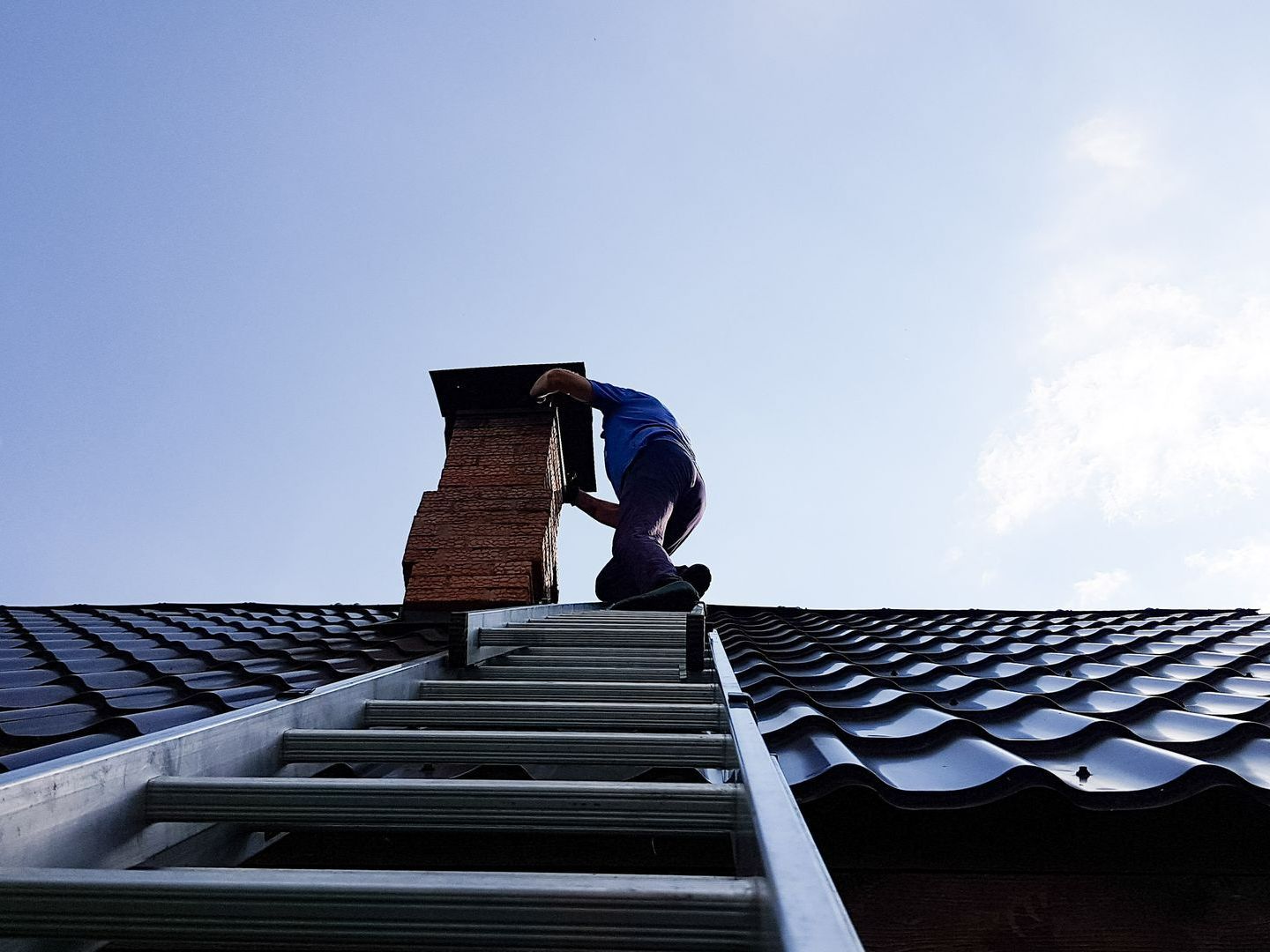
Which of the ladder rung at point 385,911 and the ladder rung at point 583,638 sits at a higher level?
the ladder rung at point 583,638

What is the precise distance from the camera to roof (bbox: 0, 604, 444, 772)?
1797 millimetres

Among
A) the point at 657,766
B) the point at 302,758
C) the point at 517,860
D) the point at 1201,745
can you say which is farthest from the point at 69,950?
the point at 1201,745

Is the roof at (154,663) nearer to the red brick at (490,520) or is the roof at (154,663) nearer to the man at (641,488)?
the red brick at (490,520)

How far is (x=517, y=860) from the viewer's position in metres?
1.51

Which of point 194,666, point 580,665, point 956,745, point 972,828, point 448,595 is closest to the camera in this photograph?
point 972,828

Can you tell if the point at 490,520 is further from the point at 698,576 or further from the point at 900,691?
the point at 900,691

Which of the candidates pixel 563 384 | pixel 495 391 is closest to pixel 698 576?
pixel 563 384

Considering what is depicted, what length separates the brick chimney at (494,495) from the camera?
452cm

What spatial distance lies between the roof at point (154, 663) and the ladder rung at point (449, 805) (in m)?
0.51

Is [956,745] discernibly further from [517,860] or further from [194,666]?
[194,666]

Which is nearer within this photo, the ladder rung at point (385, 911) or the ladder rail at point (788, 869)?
the ladder rail at point (788, 869)

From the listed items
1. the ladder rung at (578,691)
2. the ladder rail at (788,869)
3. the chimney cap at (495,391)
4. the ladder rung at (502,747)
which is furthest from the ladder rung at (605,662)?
the chimney cap at (495,391)

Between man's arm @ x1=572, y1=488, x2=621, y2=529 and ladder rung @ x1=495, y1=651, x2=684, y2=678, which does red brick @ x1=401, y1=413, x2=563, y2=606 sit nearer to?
man's arm @ x1=572, y1=488, x2=621, y2=529

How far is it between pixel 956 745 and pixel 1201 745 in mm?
501
